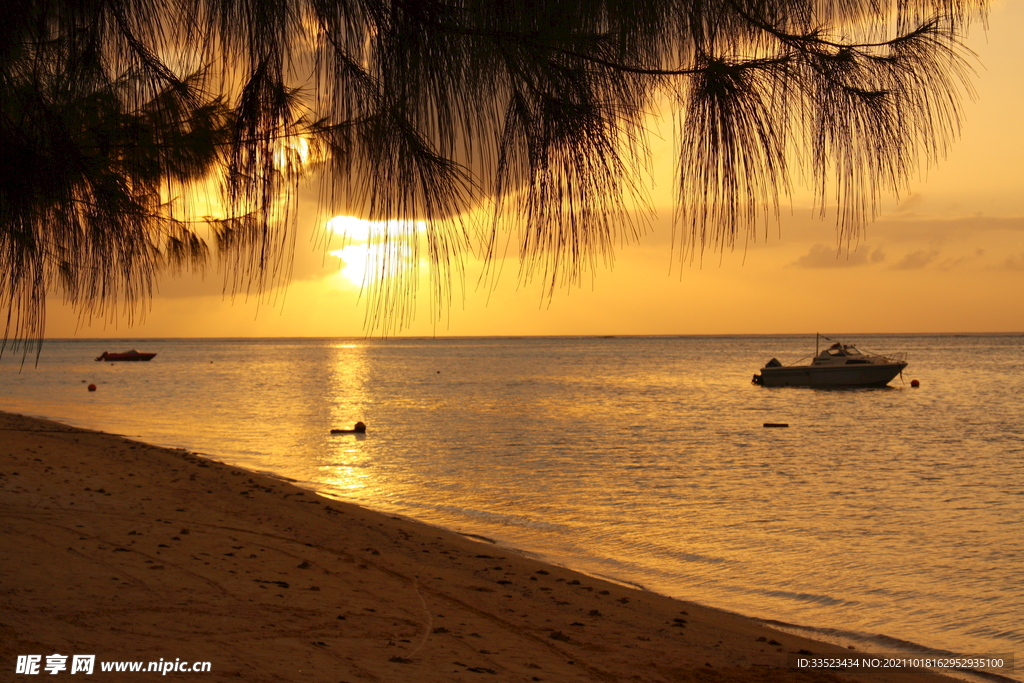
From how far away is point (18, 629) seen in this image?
172 inches

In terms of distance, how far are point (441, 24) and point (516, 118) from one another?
317 millimetres

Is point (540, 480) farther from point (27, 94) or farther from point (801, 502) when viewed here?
point (27, 94)

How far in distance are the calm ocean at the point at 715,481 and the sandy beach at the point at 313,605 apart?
156 centimetres

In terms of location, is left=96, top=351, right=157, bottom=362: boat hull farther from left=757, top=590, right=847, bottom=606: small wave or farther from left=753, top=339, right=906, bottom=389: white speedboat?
left=757, top=590, right=847, bottom=606: small wave

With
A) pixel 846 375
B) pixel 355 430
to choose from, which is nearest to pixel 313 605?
pixel 355 430

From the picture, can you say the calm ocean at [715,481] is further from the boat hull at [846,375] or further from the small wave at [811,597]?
the boat hull at [846,375]

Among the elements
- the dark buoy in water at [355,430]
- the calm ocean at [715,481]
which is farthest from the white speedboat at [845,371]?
the dark buoy in water at [355,430]

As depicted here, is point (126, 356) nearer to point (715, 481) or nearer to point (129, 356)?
point (129, 356)

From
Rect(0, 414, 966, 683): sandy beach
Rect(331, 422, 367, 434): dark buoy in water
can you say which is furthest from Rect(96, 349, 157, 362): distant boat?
Rect(0, 414, 966, 683): sandy beach

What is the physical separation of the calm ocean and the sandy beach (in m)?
1.56

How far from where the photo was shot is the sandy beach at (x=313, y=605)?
4.61 meters

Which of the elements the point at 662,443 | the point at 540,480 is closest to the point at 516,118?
the point at 540,480

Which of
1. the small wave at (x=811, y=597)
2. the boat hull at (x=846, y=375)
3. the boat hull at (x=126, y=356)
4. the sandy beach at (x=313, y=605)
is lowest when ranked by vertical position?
the boat hull at (x=126, y=356)

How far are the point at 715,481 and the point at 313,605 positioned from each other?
497 inches
